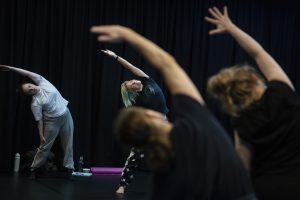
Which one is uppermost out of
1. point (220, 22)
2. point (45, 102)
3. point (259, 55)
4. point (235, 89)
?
point (220, 22)

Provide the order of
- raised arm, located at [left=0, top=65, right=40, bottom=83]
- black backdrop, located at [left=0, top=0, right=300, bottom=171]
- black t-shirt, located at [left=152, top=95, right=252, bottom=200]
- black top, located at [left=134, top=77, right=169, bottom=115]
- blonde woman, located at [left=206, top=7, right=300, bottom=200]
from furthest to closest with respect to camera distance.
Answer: black backdrop, located at [left=0, top=0, right=300, bottom=171]
raised arm, located at [left=0, top=65, right=40, bottom=83]
black top, located at [left=134, top=77, right=169, bottom=115]
blonde woman, located at [left=206, top=7, right=300, bottom=200]
black t-shirt, located at [left=152, top=95, right=252, bottom=200]

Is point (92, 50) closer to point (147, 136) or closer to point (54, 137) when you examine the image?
point (54, 137)

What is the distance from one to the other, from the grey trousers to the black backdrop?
70cm

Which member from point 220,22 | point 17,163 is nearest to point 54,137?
point 17,163

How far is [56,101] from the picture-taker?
216 inches

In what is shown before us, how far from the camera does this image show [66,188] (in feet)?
16.0

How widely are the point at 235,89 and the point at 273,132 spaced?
185 mm

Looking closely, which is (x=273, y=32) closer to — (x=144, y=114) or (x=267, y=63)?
(x=267, y=63)

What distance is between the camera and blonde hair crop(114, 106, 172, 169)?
1.21 meters

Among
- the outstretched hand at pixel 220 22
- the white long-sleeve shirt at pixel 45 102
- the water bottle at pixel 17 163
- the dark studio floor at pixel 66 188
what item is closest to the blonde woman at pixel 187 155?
the outstretched hand at pixel 220 22

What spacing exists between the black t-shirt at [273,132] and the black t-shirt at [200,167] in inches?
10.8

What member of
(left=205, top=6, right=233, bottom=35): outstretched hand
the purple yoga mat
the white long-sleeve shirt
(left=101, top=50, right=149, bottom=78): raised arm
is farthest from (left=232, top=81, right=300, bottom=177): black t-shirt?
the purple yoga mat

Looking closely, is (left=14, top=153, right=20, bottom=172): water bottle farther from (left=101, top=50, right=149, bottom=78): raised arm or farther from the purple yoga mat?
(left=101, top=50, right=149, bottom=78): raised arm

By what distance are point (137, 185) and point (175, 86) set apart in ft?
13.2
